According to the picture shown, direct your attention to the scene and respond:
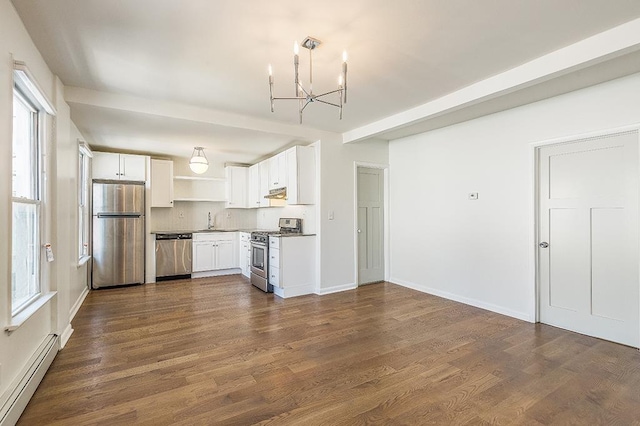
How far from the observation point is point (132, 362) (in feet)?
8.84

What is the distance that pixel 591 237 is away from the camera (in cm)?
323

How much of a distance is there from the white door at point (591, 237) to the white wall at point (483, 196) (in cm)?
17

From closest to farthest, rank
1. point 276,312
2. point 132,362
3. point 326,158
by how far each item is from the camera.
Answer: point 132,362, point 276,312, point 326,158

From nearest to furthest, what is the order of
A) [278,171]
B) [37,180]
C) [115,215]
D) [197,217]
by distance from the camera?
1. [37,180]
2. [115,215]
3. [278,171]
4. [197,217]

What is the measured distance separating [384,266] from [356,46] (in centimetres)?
412

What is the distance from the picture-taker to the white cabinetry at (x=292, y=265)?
15.7ft

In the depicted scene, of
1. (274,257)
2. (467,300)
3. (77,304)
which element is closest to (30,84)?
(77,304)

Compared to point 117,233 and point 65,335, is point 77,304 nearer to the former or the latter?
point 65,335

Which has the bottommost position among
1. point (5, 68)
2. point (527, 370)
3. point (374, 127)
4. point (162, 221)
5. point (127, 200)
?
point (527, 370)

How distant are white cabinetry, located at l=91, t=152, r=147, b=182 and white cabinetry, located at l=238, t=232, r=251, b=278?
2.15m

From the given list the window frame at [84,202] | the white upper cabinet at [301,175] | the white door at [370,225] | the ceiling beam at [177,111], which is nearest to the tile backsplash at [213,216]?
the white upper cabinet at [301,175]

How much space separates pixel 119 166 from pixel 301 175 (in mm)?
3406

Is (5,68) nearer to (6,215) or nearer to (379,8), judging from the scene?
(6,215)

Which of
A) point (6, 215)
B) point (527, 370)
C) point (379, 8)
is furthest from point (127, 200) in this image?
point (527, 370)
